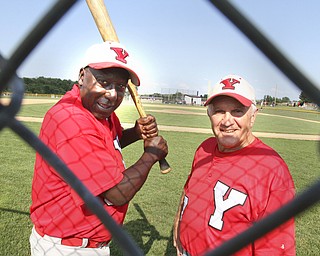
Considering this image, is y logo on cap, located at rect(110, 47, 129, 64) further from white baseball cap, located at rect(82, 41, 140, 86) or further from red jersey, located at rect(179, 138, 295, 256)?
red jersey, located at rect(179, 138, 295, 256)

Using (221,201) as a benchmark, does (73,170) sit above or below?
above

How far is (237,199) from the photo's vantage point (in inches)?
73.1

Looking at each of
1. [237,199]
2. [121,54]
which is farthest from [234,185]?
[121,54]

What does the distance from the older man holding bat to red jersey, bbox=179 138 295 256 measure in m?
0.36

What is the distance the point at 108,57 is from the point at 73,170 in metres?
0.61

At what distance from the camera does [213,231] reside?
1928 millimetres

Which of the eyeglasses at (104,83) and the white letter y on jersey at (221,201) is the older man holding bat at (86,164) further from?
the white letter y on jersey at (221,201)

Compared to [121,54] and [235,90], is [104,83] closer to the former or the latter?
[121,54]

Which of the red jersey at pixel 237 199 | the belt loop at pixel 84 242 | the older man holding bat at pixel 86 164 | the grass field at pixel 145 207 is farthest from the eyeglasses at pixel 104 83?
the grass field at pixel 145 207

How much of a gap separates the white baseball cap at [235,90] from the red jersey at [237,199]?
27 centimetres

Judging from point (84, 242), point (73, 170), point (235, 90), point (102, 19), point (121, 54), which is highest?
point (102, 19)

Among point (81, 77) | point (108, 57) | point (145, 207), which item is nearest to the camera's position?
point (108, 57)

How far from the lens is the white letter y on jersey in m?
1.86

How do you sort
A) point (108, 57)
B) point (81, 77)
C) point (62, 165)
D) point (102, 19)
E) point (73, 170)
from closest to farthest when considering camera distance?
point (62, 165), point (73, 170), point (108, 57), point (81, 77), point (102, 19)
